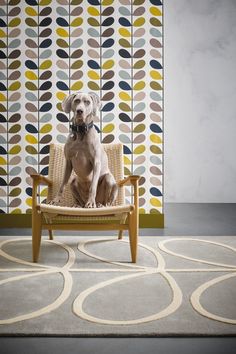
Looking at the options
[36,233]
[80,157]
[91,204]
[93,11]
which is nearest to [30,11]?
[93,11]

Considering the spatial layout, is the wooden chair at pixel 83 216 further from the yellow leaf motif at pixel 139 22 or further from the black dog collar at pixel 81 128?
the yellow leaf motif at pixel 139 22

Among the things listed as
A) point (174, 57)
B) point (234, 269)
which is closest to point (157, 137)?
point (234, 269)

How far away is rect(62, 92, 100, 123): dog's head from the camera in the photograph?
8.90 feet

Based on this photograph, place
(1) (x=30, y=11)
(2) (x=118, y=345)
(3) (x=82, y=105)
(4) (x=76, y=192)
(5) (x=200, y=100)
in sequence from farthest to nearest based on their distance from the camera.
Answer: (5) (x=200, y=100), (1) (x=30, y=11), (4) (x=76, y=192), (3) (x=82, y=105), (2) (x=118, y=345)

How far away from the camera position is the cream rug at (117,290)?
1508 millimetres

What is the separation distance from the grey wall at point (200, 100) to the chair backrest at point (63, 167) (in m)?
2.81

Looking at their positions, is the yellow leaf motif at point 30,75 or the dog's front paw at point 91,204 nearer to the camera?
the dog's front paw at point 91,204

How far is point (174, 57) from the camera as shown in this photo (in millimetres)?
5812

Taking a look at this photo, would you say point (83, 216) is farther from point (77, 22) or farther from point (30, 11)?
point (30, 11)

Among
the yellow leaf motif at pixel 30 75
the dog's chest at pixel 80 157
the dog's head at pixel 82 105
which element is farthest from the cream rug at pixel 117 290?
the yellow leaf motif at pixel 30 75

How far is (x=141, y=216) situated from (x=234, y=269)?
157 cm

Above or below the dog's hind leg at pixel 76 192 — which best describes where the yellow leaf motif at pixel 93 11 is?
above

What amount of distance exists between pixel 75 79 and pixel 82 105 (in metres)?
1.14

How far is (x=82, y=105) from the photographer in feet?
8.94
